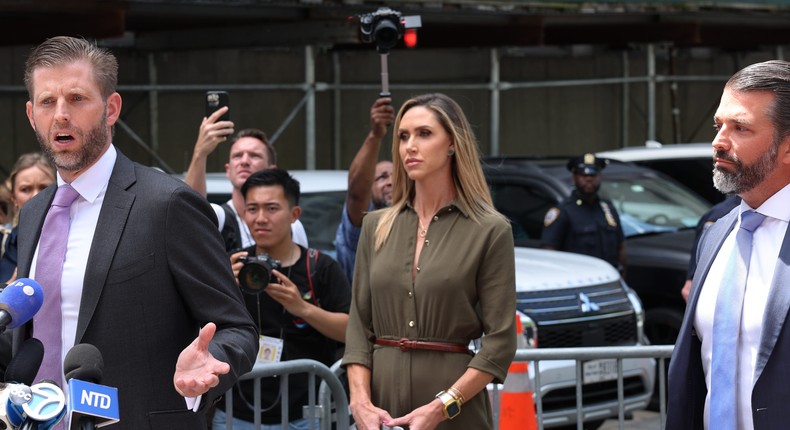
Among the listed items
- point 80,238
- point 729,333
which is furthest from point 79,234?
point 729,333

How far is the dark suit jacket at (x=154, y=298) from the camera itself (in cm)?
297

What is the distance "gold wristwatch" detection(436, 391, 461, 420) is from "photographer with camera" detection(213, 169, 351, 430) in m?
0.92

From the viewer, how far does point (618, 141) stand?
744 inches

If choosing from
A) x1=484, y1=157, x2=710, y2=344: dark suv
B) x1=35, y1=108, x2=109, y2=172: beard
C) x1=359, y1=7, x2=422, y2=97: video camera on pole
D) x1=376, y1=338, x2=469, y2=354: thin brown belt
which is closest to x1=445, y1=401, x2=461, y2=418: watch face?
x1=376, y1=338, x2=469, y2=354: thin brown belt

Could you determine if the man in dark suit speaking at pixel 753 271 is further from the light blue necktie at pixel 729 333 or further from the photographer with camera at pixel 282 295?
the photographer with camera at pixel 282 295

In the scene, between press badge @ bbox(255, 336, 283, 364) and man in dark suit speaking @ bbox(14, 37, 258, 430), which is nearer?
man in dark suit speaking @ bbox(14, 37, 258, 430)

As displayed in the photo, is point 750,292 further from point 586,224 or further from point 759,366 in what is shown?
point 586,224

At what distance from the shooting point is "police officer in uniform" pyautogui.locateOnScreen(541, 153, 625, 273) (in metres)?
9.41

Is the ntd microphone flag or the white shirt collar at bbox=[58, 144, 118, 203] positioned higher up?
the white shirt collar at bbox=[58, 144, 118, 203]

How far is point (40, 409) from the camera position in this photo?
2211mm

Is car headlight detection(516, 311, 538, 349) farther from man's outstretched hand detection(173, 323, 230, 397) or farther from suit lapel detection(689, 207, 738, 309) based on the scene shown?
man's outstretched hand detection(173, 323, 230, 397)

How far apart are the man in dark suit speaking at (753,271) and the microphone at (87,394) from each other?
1.78 metres

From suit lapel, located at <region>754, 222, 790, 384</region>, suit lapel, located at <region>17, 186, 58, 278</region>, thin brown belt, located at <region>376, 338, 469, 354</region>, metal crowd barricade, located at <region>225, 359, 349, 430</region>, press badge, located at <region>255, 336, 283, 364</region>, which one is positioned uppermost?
suit lapel, located at <region>17, 186, 58, 278</region>

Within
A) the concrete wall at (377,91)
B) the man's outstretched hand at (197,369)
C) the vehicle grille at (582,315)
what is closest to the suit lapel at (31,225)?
the man's outstretched hand at (197,369)
